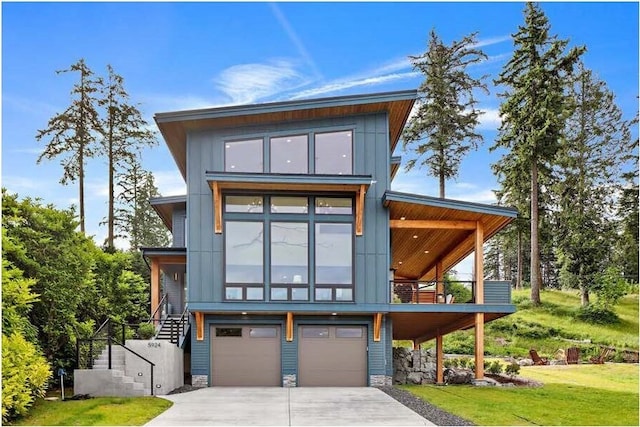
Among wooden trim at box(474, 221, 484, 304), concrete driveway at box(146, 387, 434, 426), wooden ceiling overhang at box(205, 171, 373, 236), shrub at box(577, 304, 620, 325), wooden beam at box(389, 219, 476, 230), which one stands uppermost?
wooden ceiling overhang at box(205, 171, 373, 236)

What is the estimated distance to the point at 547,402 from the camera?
42.4 feet

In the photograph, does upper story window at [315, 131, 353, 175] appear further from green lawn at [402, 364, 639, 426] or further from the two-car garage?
green lawn at [402, 364, 639, 426]

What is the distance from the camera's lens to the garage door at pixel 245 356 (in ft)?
52.1

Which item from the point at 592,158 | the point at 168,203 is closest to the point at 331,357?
the point at 168,203

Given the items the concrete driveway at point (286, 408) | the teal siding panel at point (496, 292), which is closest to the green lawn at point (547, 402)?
the concrete driveway at point (286, 408)

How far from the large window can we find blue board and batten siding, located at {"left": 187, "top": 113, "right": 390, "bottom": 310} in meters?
0.31

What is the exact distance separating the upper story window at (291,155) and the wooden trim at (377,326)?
3.85 meters

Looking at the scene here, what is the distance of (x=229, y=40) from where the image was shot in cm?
2180

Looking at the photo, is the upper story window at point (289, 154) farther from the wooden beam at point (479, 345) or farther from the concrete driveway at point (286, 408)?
the wooden beam at point (479, 345)

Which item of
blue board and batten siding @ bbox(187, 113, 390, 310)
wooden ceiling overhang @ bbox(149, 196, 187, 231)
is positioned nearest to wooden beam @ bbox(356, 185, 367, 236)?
blue board and batten siding @ bbox(187, 113, 390, 310)

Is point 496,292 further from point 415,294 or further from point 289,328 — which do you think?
point 289,328

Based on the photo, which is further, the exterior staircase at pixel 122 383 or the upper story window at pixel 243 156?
the upper story window at pixel 243 156

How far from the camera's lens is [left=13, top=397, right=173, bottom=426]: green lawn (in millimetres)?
10039

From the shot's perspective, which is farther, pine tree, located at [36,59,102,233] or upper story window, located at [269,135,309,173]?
pine tree, located at [36,59,102,233]
